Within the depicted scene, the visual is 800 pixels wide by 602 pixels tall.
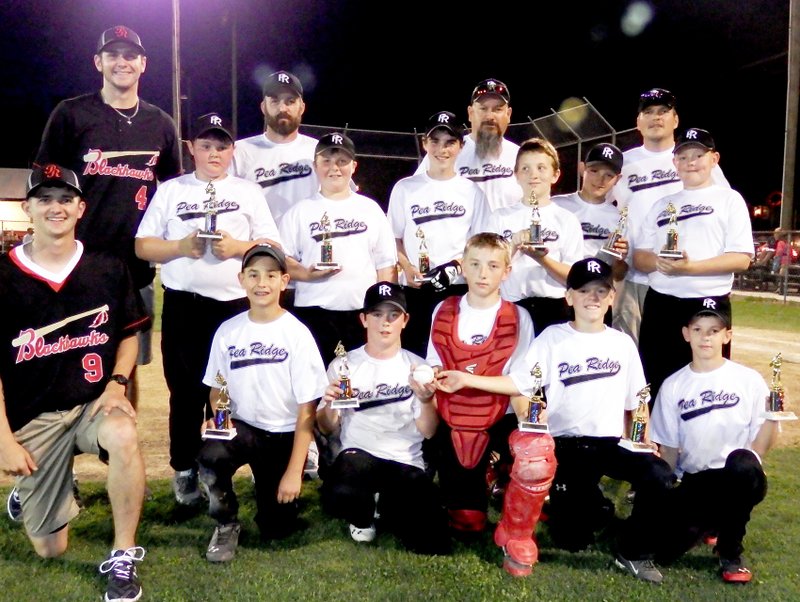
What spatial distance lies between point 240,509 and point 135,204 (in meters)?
1.97

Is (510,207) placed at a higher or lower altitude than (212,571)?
higher

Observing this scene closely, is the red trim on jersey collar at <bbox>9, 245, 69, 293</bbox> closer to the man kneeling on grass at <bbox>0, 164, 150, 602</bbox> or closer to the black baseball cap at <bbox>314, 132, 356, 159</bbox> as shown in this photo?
the man kneeling on grass at <bbox>0, 164, 150, 602</bbox>

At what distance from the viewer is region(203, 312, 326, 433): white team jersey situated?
12.6 feet

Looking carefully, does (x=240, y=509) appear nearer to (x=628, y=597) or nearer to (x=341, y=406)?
(x=341, y=406)

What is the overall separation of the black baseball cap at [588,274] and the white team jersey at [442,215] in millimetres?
944

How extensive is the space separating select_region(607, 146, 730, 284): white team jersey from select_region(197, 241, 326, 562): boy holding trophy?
2.28m

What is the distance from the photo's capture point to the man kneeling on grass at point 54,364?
338cm

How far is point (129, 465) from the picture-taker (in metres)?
3.20

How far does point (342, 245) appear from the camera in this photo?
4.37 meters

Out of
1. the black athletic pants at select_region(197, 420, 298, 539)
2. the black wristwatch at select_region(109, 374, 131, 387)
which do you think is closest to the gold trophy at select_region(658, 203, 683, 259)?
the black athletic pants at select_region(197, 420, 298, 539)

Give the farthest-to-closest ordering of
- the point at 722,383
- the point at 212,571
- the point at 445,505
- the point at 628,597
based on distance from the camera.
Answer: the point at 445,505 → the point at 722,383 → the point at 212,571 → the point at 628,597

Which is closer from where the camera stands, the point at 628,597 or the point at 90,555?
the point at 628,597

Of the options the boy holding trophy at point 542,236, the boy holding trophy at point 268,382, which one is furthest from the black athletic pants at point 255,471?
the boy holding trophy at point 542,236

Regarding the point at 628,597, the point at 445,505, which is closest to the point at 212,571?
the point at 445,505
